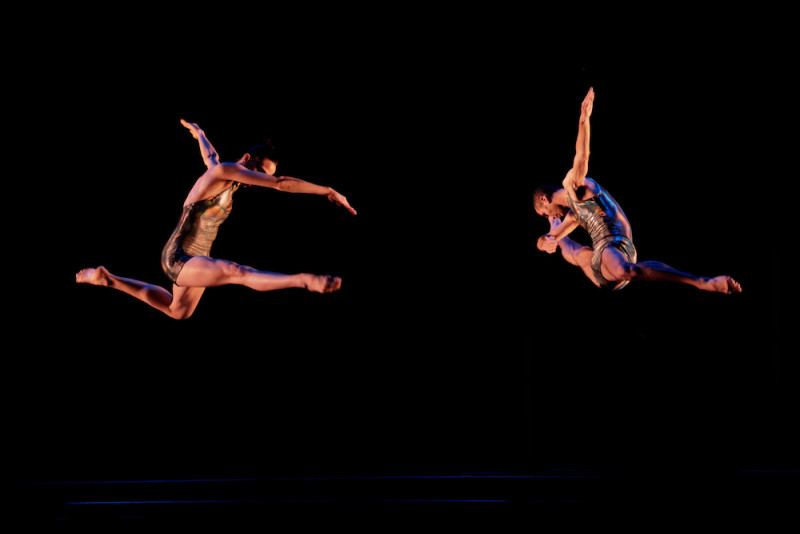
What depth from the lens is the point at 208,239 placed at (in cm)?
394

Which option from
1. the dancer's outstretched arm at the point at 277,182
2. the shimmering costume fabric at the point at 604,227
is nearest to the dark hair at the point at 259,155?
the dancer's outstretched arm at the point at 277,182

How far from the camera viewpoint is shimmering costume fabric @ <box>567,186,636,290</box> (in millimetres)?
3969

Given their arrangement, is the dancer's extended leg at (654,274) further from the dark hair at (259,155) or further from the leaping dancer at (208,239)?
the dark hair at (259,155)

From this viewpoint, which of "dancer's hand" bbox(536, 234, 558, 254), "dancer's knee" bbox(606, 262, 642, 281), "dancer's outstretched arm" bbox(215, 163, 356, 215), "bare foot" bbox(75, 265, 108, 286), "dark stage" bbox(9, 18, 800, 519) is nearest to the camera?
"dancer's outstretched arm" bbox(215, 163, 356, 215)

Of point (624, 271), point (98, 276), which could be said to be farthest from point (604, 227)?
point (98, 276)

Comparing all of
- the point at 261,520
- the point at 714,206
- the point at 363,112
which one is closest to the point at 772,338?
the point at 714,206

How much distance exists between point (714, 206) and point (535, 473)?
2.48 m

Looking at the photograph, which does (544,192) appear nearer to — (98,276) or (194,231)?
(194,231)

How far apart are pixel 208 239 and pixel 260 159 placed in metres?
0.53

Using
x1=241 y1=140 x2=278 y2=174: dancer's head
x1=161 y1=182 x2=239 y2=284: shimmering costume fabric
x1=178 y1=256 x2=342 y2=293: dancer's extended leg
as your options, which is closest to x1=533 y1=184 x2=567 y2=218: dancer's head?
x1=178 y1=256 x2=342 y2=293: dancer's extended leg

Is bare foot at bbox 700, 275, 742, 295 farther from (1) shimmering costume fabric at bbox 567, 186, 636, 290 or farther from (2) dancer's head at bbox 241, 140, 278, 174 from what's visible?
(2) dancer's head at bbox 241, 140, 278, 174

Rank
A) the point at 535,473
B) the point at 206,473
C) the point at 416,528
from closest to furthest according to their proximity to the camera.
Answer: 1. the point at 416,528
2. the point at 535,473
3. the point at 206,473

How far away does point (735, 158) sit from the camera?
5320 mm

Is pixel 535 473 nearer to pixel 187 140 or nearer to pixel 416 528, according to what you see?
pixel 416 528
